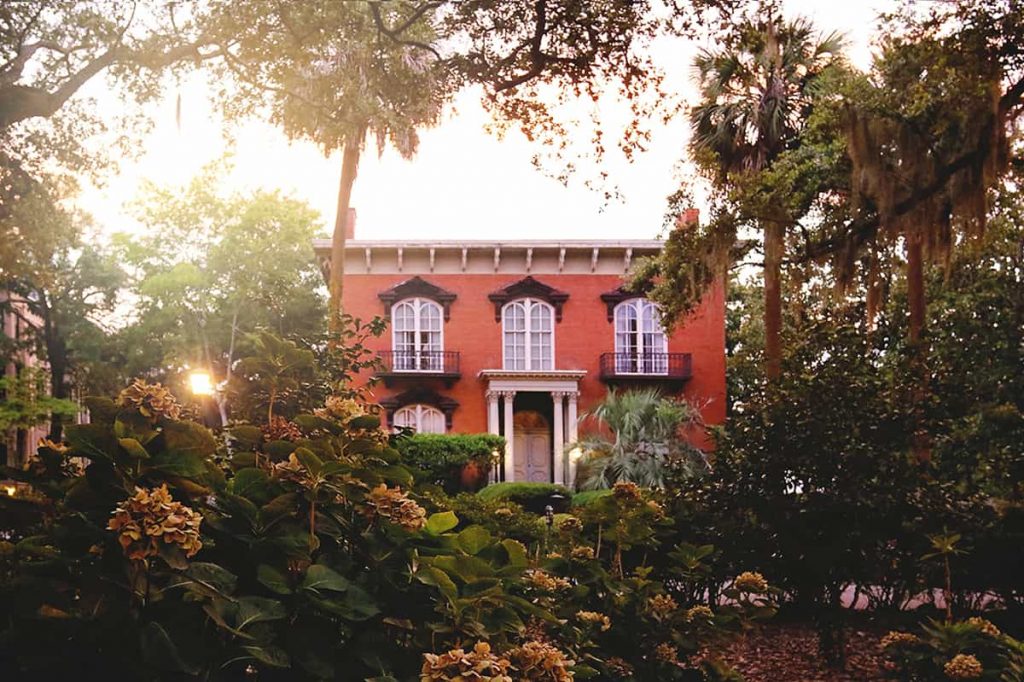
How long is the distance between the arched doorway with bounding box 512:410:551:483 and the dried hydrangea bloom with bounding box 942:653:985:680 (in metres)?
18.9

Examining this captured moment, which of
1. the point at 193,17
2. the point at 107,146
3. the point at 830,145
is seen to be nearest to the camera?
the point at 193,17

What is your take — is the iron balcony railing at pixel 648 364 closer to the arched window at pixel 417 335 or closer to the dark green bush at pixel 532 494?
the arched window at pixel 417 335

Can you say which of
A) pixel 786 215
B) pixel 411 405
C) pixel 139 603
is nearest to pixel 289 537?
pixel 139 603

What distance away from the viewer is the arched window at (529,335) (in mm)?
22125

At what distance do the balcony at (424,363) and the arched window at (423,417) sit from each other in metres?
0.72

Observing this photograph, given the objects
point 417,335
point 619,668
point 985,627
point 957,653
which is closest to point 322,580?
point 619,668

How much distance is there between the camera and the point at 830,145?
1166 cm

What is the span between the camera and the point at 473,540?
1942 mm

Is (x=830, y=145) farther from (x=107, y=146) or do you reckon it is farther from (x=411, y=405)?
(x=411, y=405)

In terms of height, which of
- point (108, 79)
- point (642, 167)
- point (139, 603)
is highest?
point (108, 79)

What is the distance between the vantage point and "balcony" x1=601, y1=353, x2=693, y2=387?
71.3 feet

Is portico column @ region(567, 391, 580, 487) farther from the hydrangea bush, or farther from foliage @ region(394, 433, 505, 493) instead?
the hydrangea bush

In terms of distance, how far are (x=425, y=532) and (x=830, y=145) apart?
36.3 feet

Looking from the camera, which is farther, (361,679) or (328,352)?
(328,352)
